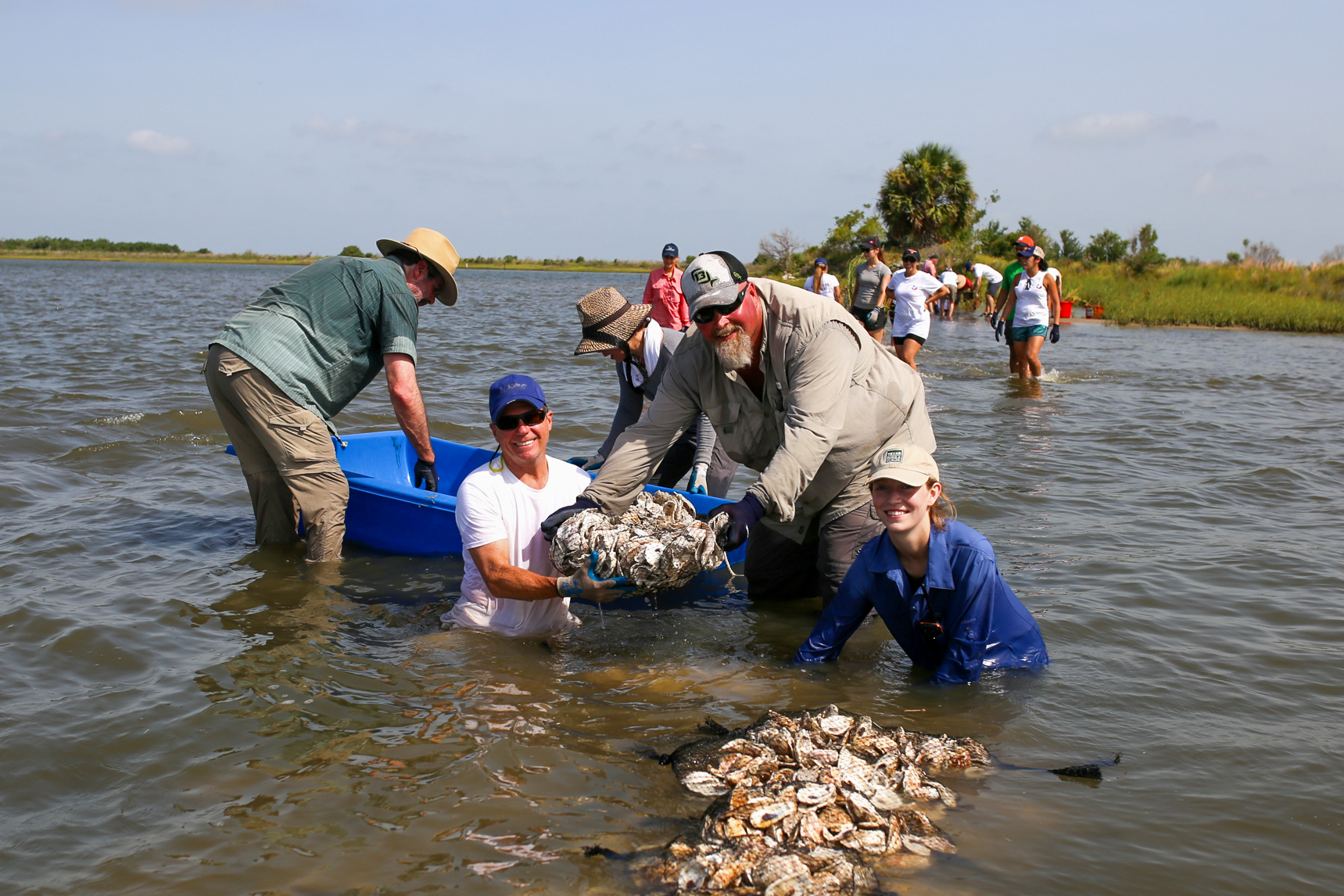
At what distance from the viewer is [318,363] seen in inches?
216

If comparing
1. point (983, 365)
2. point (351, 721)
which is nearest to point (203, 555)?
point (351, 721)

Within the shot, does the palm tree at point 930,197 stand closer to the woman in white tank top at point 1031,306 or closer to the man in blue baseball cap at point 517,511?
the woman in white tank top at point 1031,306

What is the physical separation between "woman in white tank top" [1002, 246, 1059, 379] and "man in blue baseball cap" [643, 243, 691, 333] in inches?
186

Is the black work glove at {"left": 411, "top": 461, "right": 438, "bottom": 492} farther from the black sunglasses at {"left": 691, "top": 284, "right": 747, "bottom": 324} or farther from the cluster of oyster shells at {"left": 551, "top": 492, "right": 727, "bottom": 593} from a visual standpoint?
the black sunglasses at {"left": 691, "top": 284, "right": 747, "bottom": 324}

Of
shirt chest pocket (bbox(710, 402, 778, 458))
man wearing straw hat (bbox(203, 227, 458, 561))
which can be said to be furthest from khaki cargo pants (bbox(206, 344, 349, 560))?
shirt chest pocket (bbox(710, 402, 778, 458))

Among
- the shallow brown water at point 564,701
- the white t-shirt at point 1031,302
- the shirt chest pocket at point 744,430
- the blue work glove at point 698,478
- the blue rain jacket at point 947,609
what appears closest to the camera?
the shallow brown water at point 564,701

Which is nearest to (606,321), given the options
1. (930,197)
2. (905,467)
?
(905,467)

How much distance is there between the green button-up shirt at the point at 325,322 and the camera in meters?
5.36

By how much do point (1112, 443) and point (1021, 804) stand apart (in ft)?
25.9

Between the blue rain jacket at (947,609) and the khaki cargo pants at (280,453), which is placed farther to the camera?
the khaki cargo pants at (280,453)

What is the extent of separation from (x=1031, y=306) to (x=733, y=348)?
1023cm

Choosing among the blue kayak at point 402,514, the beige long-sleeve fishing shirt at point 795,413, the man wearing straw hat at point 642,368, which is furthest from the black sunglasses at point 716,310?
the blue kayak at point 402,514

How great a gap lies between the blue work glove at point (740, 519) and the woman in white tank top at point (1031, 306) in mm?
10308

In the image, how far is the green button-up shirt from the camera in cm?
536
